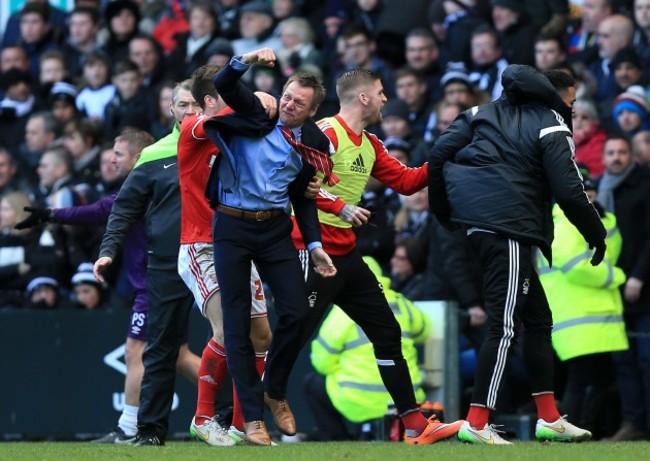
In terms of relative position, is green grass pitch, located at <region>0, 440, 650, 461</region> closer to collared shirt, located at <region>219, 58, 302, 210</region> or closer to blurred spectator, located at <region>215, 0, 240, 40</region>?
collared shirt, located at <region>219, 58, 302, 210</region>

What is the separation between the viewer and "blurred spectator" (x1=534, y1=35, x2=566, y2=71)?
15.1 metres

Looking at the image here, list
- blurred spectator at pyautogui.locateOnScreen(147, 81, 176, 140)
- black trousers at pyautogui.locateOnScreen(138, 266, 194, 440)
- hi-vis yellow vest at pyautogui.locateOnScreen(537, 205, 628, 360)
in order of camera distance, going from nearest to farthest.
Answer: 1. black trousers at pyautogui.locateOnScreen(138, 266, 194, 440)
2. hi-vis yellow vest at pyautogui.locateOnScreen(537, 205, 628, 360)
3. blurred spectator at pyautogui.locateOnScreen(147, 81, 176, 140)

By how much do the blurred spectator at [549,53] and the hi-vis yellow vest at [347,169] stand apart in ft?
17.1

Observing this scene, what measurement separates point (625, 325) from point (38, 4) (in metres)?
10.6

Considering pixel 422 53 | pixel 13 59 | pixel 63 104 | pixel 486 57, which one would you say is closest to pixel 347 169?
pixel 486 57

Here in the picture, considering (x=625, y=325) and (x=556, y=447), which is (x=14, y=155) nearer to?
(x=625, y=325)

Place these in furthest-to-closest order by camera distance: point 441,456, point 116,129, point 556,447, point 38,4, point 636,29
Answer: point 38,4
point 116,129
point 636,29
point 556,447
point 441,456

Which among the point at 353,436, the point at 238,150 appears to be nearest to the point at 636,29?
the point at 353,436

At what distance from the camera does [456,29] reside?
55.2 ft

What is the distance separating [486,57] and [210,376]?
22.9 ft

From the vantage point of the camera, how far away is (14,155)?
18.9 meters

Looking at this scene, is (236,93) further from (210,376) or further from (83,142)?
(83,142)

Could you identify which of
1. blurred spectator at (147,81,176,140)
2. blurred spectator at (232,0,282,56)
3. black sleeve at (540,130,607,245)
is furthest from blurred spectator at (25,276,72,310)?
black sleeve at (540,130,607,245)

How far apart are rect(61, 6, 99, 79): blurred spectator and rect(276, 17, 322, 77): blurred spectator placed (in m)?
3.46
